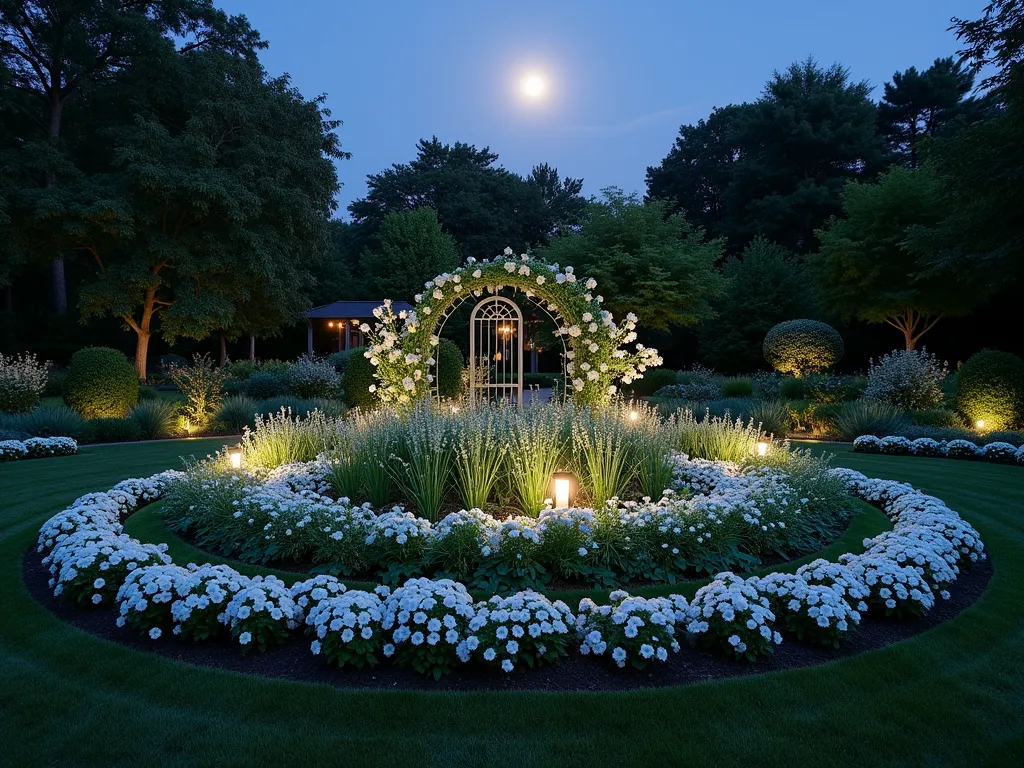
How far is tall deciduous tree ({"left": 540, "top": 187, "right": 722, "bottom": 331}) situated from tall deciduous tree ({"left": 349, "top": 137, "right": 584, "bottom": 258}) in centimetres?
1499

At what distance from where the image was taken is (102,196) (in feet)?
59.6

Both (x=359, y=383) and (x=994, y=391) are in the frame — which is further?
(x=359, y=383)

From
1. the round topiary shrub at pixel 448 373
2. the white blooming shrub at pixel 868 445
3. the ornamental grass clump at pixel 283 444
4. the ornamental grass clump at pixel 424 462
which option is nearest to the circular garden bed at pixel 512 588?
the ornamental grass clump at pixel 424 462

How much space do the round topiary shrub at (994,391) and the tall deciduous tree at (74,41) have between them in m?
23.8

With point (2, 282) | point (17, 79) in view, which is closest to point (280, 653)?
point (2, 282)

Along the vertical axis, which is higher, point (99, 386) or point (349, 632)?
point (99, 386)

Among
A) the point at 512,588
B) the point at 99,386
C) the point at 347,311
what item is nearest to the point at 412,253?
the point at 347,311

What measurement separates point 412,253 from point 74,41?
14873 mm

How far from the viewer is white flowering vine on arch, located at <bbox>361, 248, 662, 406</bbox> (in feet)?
26.0

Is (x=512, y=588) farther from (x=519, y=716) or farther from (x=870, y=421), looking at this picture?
(x=870, y=421)

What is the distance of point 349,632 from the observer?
104 inches

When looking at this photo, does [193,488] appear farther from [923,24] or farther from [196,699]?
[923,24]

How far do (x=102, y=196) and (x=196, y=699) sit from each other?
20333 mm

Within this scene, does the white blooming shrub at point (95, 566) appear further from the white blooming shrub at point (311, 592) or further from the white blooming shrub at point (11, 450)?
the white blooming shrub at point (11, 450)
